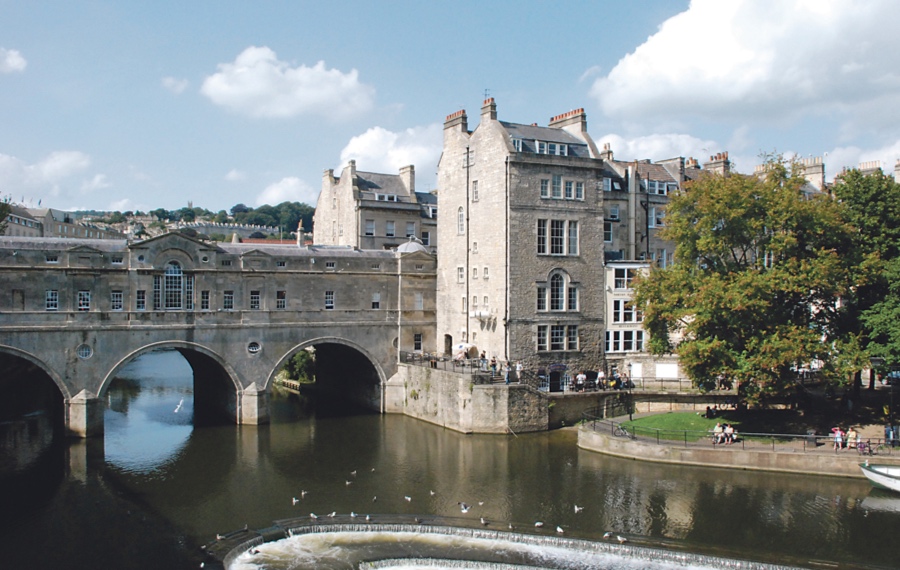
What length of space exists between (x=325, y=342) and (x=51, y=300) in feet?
49.4

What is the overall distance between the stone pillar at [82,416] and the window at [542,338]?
24.4 meters

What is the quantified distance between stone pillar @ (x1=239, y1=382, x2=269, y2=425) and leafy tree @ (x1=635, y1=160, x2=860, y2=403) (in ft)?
71.5

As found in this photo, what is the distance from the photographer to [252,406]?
44.7 metres

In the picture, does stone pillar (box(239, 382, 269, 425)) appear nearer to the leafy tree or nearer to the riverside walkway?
the riverside walkway

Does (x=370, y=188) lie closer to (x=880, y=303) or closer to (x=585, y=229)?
(x=585, y=229)

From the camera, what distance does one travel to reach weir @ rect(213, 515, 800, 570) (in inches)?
963

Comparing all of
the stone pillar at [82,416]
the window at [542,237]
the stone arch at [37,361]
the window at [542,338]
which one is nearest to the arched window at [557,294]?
the window at [542,338]

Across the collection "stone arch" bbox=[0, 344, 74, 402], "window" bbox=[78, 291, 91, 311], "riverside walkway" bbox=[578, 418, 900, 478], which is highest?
"window" bbox=[78, 291, 91, 311]

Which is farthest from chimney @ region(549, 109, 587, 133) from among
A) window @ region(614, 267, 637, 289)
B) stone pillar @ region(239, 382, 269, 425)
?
stone pillar @ region(239, 382, 269, 425)

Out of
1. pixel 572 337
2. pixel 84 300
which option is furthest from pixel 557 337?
pixel 84 300

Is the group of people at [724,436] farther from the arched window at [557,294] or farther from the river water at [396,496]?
the arched window at [557,294]

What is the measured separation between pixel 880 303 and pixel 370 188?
36.8 metres

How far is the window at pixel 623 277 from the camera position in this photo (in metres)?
48.2

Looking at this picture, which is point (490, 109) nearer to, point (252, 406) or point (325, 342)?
point (325, 342)
